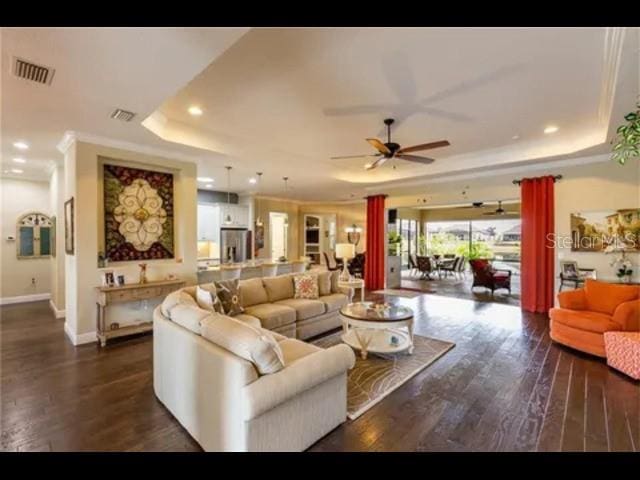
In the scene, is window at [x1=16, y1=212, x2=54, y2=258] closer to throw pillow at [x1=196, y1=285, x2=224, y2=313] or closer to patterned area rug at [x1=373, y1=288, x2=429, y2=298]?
throw pillow at [x1=196, y1=285, x2=224, y2=313]

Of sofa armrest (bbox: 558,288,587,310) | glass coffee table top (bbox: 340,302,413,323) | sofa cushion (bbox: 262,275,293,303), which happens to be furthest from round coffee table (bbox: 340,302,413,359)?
sofa armrest (bbox: 558,288,587,310)

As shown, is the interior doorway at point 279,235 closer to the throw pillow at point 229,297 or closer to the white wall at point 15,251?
the white wall at point 15,251

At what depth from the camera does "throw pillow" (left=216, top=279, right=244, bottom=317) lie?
3.82 m

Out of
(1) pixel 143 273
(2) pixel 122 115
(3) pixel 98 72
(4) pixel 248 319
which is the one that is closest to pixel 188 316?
(4) pixel 248 319

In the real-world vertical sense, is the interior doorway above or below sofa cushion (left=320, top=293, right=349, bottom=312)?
above

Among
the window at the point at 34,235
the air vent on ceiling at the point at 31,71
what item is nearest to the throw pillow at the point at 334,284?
the air vent on ceiling at the point at 31,71

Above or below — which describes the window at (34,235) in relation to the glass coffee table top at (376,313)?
above

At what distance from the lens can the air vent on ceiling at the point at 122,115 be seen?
3463 millimetres

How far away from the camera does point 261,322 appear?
12.5ft

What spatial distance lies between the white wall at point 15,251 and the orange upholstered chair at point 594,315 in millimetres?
10150

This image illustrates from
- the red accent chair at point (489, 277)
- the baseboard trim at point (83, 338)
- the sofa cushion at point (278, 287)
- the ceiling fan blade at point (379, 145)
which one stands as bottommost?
the baseboard trim at point (83, 338)

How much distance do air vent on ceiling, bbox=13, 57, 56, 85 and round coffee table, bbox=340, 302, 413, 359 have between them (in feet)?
12.6

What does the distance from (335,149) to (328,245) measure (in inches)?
260

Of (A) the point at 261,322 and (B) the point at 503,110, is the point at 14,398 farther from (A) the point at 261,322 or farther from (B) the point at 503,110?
(B) the point at 503,110
